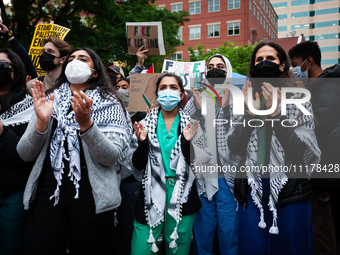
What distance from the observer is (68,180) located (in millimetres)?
1899

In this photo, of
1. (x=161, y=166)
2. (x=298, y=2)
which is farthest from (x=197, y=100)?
(x=298, y=2)

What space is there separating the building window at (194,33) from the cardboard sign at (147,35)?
111ft

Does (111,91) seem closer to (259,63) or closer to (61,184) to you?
(61,184)

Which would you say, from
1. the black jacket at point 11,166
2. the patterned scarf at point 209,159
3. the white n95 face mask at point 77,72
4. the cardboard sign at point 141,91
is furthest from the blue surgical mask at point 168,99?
the cardboard sign at point 141,91

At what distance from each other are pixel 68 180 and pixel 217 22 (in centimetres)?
3672

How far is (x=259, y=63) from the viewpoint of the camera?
2.43 meters

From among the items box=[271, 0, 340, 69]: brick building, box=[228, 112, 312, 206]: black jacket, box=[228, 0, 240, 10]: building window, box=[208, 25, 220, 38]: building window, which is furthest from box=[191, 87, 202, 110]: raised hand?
box=[271, 0, 340, 69]: brick building

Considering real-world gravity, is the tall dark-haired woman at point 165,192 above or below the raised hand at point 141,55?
below

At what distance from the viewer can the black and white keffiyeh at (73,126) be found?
1885 millimetres

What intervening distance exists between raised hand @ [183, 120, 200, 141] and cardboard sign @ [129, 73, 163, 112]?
1827 millimetres

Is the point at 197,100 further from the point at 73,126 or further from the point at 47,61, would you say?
the point at 47,61

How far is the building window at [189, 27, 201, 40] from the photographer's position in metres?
36.3

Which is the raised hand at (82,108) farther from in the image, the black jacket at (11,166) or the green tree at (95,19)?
the green tree at (95,19)

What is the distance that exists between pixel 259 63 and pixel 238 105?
1.56 feet
